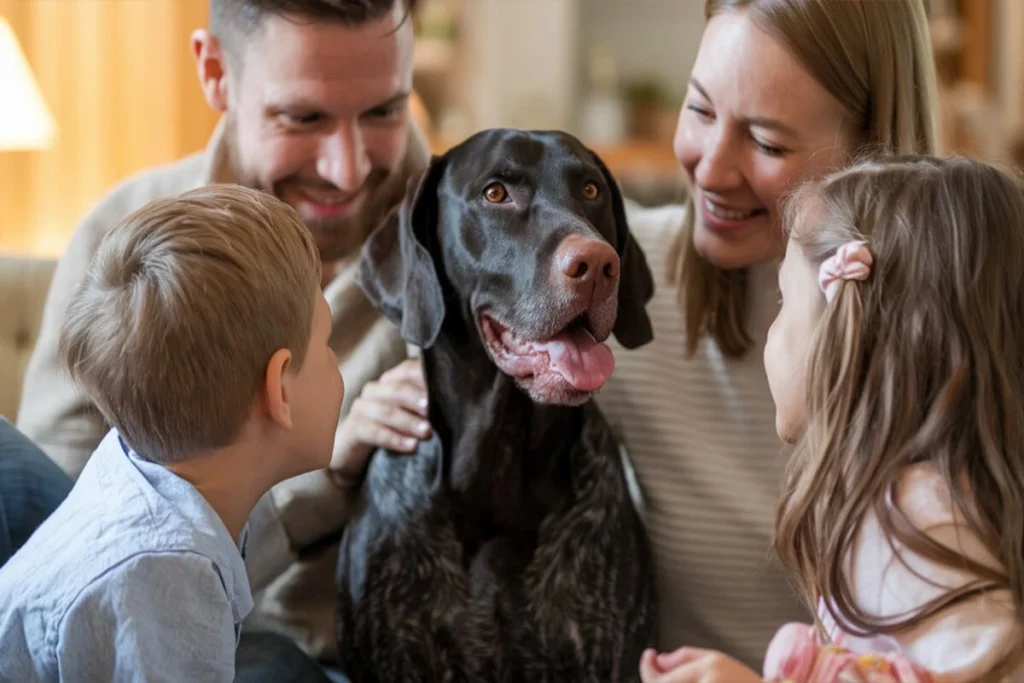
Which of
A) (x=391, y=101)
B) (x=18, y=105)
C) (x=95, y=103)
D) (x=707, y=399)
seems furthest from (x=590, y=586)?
(x=95, y=103)

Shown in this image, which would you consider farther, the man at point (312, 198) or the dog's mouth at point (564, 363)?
the man at point (312, 198)

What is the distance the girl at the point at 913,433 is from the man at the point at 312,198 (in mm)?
670

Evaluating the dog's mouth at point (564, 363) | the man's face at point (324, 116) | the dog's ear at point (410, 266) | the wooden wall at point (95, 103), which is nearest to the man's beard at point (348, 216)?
the man's face at point (324, 116)

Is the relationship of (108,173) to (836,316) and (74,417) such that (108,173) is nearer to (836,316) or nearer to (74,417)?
(74,417)

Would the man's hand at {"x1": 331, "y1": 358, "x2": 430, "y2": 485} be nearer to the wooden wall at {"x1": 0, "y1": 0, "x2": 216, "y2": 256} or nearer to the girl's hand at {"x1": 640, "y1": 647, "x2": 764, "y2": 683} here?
the girl's hand at {"x1": 640, "y1": 647, "x2": 764, "y2": 683}

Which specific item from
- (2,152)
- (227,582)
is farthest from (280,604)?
(2,152)

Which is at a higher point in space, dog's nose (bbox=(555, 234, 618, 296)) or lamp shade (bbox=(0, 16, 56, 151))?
dog's nose (bbox=(555, 234, 618, 296))

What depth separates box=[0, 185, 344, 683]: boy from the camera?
130 cm

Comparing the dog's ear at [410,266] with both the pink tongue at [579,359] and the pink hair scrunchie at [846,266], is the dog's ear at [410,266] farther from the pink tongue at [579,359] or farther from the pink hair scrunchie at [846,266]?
the pink hair scrunchie at [846,266]

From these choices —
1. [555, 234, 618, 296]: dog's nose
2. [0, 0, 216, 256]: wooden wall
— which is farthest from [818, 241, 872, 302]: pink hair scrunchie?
[0, 0, 216, 256]: wooden wall

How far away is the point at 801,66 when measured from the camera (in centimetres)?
180

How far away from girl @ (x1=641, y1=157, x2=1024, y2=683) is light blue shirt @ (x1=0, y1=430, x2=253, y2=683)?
645 mm

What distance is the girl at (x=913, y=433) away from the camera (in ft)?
4.10

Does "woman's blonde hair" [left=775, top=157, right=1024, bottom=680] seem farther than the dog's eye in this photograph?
No
